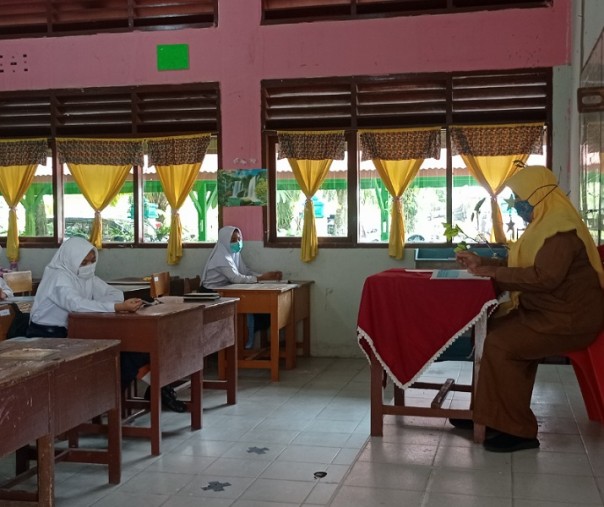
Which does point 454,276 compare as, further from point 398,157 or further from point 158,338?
point 398,157

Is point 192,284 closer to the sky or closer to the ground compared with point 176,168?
closer to the ground

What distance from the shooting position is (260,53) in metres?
7.38

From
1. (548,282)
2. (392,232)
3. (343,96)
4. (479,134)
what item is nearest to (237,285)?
(392,232)

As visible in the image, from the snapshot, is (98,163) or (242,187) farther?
(98,163)

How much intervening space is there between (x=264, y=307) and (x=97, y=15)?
3677 millimetres

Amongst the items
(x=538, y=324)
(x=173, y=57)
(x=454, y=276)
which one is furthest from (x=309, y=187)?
(x=538, y=324)

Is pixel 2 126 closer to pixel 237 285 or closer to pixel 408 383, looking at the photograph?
pixel 237 285

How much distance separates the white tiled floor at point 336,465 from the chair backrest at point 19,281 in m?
2.29

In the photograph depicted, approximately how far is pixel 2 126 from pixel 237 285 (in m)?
3.31

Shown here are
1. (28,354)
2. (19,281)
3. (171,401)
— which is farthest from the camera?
(19,281)

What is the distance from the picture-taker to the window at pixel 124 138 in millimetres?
7602

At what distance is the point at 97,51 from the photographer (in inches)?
304

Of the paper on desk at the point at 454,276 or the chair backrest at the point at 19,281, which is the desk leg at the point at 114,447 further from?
the chair backrest at the point at 19,281

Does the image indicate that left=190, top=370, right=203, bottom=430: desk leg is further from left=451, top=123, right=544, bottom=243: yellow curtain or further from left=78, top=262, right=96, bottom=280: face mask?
left=451, top=123, right=544, bottom=243: yellow curtain
